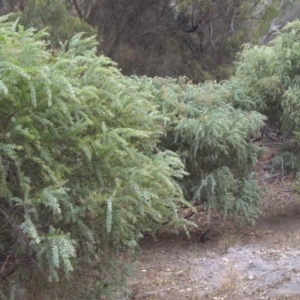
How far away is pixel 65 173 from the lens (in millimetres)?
4312

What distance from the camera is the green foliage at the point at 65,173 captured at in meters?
4.00

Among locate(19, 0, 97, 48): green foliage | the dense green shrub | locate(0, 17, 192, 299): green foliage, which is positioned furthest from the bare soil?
locate(19, 0, 97, 48): green foliage

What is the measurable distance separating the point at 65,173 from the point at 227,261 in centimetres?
377

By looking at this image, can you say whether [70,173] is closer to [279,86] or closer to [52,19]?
[279,86]

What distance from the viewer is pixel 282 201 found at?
36.3ft

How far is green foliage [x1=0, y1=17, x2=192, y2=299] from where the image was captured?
13.1ft

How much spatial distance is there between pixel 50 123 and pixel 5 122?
11.8 inches

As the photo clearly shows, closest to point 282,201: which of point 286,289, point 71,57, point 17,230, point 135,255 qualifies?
point 286,289

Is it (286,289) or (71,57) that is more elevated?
(71,57)

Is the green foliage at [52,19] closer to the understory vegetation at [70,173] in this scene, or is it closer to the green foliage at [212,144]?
the green foliage at [212,144]

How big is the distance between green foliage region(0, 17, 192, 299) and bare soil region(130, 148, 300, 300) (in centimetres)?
180

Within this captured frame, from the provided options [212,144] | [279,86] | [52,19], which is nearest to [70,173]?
[212,144]

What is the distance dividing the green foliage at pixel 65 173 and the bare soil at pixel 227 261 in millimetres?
1800

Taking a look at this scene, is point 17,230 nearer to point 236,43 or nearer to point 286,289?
point 286,289
